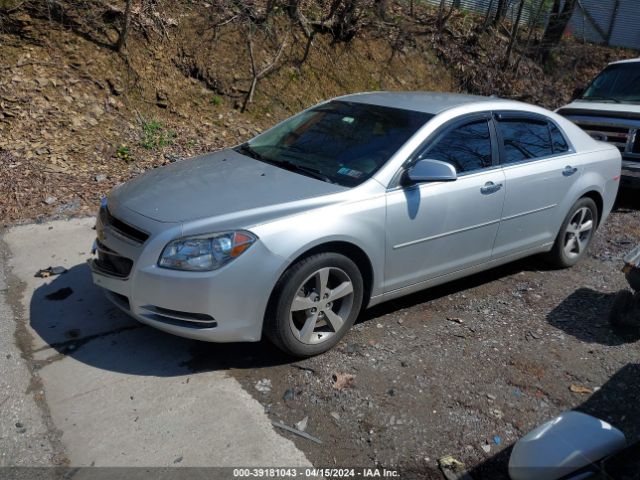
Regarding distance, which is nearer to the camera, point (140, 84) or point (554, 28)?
point (140, 84)

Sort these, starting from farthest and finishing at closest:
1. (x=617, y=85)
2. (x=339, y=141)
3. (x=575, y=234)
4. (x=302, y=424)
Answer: (x=617, y=85)
(x=575, y=234)
(x=339, y=141)
(x=302, y=424)

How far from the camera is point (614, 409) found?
375 cm

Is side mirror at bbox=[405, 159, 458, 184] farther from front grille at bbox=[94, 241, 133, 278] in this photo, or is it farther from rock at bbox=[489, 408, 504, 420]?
front grille at bbox=[94, 241, 133, 278]

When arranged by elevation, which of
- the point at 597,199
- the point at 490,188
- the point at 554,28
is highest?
the point at 554,28

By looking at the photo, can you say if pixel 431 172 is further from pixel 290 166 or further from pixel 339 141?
pixel 290 166

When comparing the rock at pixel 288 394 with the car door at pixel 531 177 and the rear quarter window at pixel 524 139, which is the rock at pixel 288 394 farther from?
the rear quarter window at pixel 524 139

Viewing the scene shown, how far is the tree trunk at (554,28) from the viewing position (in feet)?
45.5

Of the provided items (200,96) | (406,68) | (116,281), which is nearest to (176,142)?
(200,96)

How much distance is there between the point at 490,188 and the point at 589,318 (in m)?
1.31

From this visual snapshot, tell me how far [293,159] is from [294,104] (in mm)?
5360

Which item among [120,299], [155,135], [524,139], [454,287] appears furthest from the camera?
[155,135]

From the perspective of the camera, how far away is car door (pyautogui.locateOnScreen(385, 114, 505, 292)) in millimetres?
4266

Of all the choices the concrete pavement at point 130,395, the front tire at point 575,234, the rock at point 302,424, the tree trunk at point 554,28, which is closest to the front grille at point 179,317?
the concrete pavement at point 130,395

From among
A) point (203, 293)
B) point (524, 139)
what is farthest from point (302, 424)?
point (524, 139)
